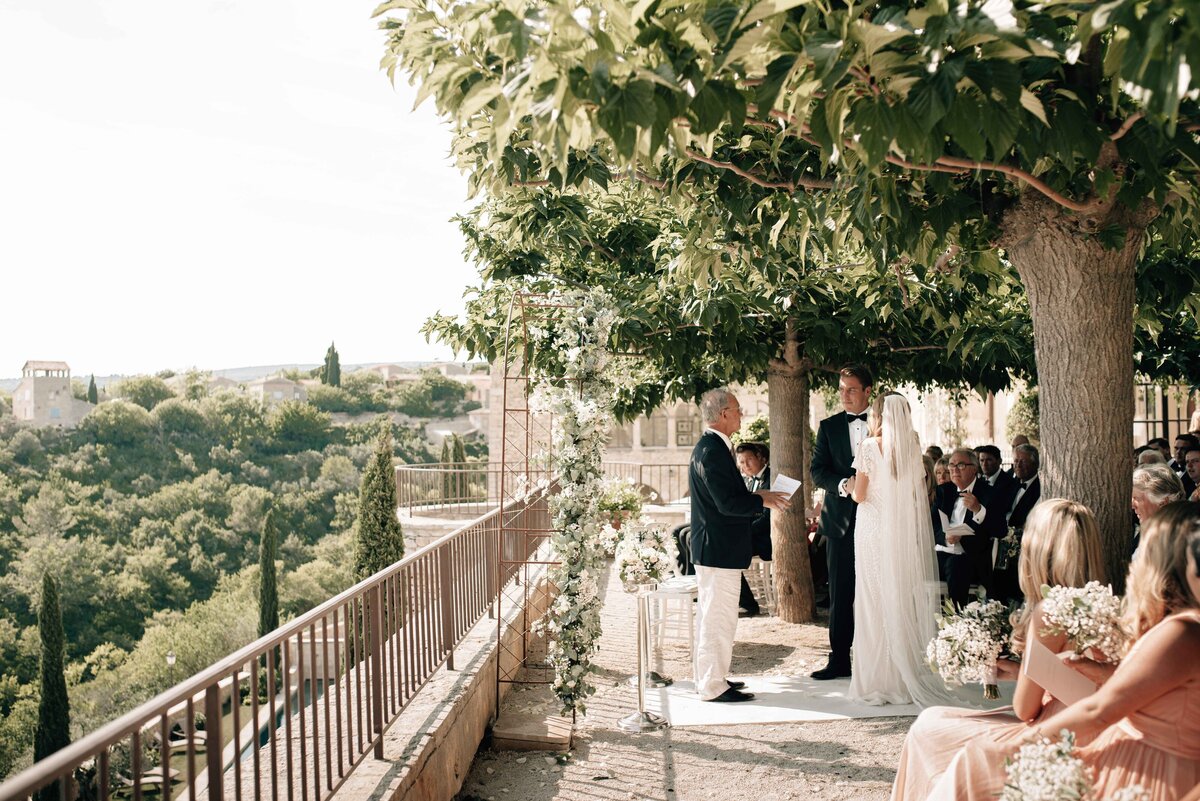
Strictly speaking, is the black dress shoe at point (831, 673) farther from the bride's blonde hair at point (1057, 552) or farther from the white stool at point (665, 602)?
the bride's blonde hair at point (1057, 552)

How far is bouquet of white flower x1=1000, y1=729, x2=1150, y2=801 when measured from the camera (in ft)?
8.36

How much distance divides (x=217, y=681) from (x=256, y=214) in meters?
128

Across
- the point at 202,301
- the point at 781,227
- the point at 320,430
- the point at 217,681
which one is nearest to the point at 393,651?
the point at 217,681

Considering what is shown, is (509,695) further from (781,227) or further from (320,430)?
(320,430)

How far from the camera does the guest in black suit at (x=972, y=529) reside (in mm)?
7691

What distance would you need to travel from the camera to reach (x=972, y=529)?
777cm

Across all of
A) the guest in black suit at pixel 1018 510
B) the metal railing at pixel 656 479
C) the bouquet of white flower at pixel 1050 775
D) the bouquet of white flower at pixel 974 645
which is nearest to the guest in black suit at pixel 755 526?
the guest in black suit at pixel 1018 510

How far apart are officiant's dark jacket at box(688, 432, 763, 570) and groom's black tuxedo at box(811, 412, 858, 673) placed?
2.87ft

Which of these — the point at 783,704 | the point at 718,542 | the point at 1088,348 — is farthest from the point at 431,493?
the point at 1088,348

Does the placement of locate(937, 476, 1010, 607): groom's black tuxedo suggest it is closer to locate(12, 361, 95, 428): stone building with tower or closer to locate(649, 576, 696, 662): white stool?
locate(649, 576, 696, 662): white stool

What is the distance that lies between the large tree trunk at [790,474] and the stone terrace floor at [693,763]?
3.04m

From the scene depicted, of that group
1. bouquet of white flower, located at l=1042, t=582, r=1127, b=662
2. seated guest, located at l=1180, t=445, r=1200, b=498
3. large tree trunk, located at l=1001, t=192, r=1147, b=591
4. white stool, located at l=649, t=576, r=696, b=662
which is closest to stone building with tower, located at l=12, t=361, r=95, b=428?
white stool, located at l=649, t=576, r=696, b=662

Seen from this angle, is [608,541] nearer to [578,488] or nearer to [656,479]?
[578,488]

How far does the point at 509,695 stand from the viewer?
6.86 metres
